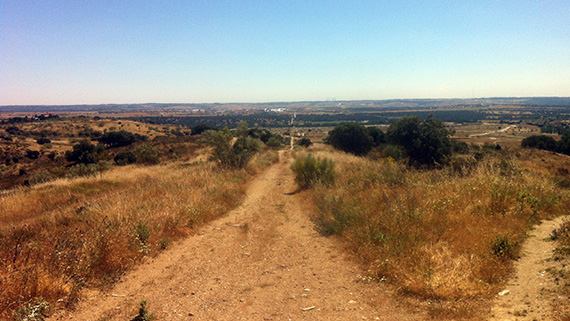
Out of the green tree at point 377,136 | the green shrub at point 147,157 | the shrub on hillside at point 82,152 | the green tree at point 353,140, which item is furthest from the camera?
the green tree at point 377,136

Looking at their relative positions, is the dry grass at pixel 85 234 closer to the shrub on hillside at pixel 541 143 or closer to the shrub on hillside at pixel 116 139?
the shrub on hillside at pixel 116 139

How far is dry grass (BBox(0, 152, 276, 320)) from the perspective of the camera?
3.79 metres

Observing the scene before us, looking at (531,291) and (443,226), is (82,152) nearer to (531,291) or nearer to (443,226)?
(443,226)

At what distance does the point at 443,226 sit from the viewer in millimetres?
5500

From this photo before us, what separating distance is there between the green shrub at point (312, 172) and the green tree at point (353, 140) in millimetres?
26404

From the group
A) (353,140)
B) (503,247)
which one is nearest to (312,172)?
(503,247)

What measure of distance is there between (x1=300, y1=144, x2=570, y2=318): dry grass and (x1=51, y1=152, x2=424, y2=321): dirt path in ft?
1.71

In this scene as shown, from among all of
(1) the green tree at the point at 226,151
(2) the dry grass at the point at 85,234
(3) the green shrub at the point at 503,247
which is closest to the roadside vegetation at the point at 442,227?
(3) the green shrub at the point at 503,247

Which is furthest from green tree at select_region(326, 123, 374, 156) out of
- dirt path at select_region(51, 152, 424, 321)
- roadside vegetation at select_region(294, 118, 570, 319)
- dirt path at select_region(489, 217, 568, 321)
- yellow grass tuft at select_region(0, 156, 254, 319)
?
dirt path at select_region(489, 217, 568, 321)

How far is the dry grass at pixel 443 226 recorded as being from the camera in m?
4.00

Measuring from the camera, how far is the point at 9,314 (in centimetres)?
323

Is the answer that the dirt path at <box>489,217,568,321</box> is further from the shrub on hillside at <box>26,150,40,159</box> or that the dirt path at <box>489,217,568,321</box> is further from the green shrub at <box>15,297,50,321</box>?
the shrub on hillside at <box>26,150,40,159</box>

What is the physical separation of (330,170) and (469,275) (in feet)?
27.5

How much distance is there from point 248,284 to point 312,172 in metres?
8.28
